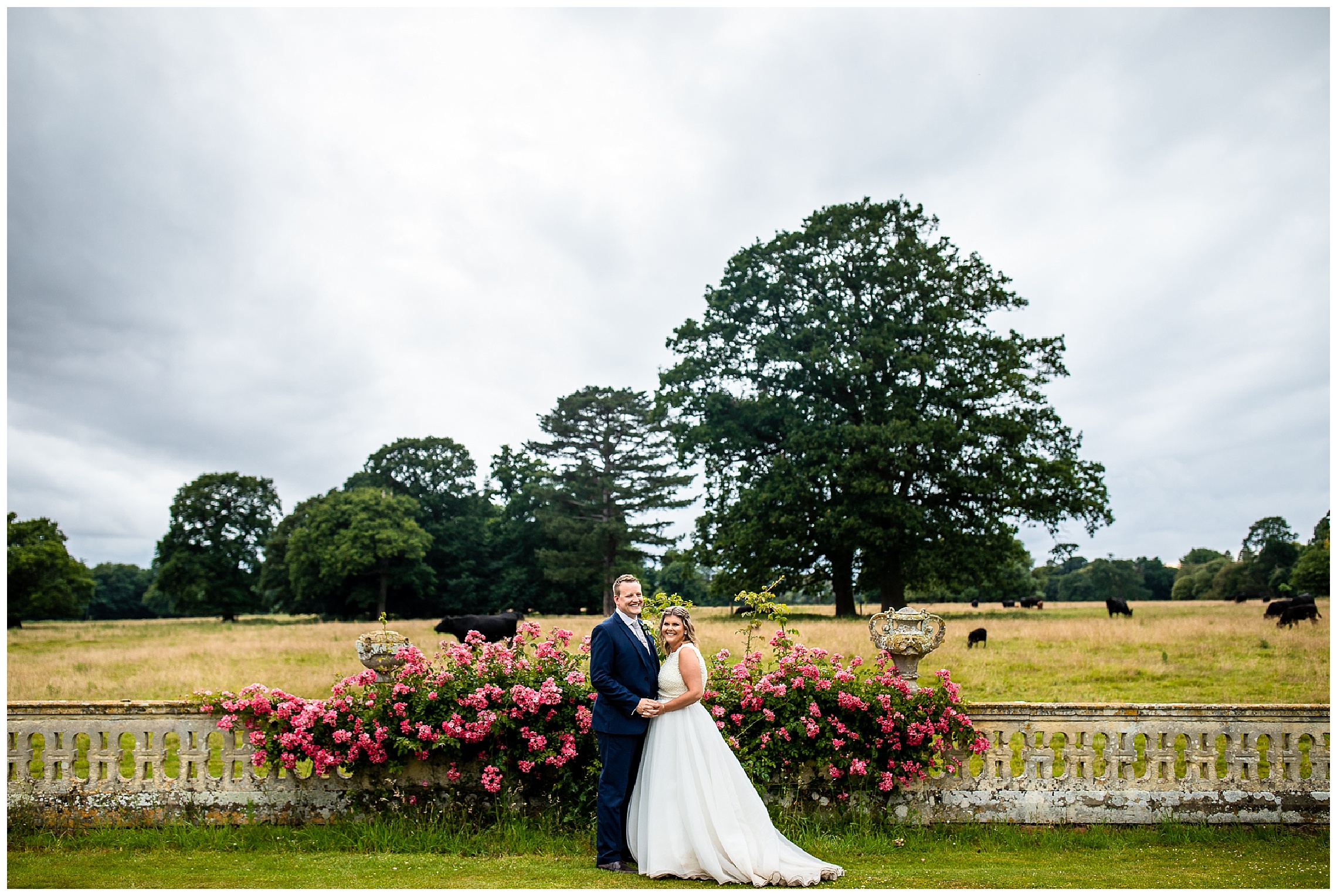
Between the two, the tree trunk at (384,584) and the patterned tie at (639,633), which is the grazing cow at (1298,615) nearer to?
the patterned tie at (639,633)

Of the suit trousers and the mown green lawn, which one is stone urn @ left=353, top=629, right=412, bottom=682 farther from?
the suit trousers

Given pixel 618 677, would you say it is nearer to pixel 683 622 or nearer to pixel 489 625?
pixel 683 622

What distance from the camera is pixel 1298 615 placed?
19.8m

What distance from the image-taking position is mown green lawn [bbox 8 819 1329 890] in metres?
Result: 5.62

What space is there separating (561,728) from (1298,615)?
68.5 feet

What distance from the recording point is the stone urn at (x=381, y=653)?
7461 mm

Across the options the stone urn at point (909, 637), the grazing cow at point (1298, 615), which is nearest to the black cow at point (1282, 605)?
the grazing cow at point (1298, 615)

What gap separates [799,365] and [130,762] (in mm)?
23587

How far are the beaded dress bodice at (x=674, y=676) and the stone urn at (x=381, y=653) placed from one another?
2904 mm

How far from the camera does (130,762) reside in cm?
719

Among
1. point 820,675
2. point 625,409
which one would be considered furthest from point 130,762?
point 625,409

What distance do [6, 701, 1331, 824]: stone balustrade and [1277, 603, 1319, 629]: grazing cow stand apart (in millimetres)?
15139

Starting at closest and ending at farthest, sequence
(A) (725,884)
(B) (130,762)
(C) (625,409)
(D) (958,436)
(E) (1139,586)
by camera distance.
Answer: (A) (725,884), (B) (130,762), (D) (958,436), (C) (625,409), (E) (1139,586)

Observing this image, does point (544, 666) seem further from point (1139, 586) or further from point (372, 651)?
point (1139, 586)
